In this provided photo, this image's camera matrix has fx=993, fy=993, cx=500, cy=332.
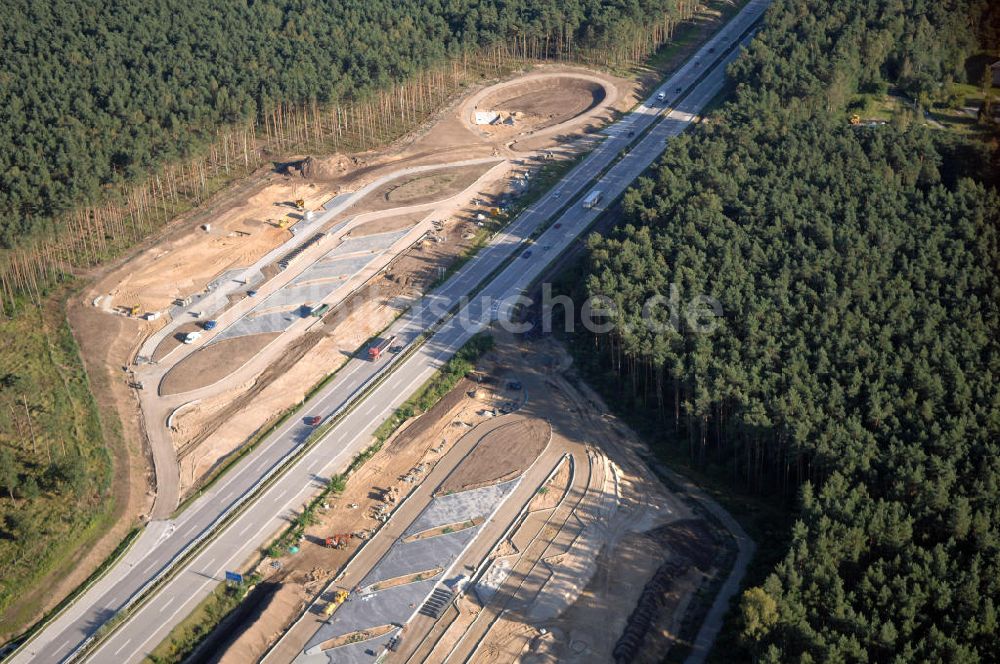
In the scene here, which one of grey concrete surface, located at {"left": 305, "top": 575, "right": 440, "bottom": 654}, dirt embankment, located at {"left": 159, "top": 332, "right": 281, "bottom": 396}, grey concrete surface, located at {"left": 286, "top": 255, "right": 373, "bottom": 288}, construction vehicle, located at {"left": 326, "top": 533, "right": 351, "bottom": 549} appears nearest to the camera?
grey concrete surface, located at {"left": 305, "top": 575, "right": 440, "bottom": 654}

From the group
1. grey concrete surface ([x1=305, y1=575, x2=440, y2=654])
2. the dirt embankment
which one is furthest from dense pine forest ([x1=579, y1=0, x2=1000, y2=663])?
the dirt embankment

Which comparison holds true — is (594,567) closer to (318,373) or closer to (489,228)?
(318,373)

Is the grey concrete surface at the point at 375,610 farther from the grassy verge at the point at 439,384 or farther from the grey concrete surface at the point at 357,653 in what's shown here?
the grassy verge at the point at 439,384

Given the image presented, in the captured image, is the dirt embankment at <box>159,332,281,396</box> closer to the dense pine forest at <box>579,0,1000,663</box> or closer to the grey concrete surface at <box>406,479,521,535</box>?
the grey concrete surface at <box>406,479,521,535</box>

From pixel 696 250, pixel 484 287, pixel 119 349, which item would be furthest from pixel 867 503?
pixel 119 349
